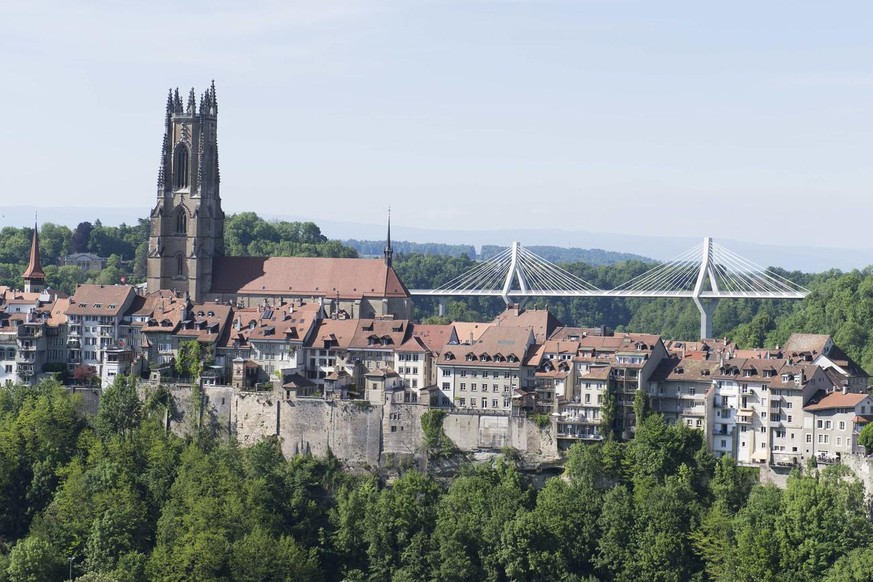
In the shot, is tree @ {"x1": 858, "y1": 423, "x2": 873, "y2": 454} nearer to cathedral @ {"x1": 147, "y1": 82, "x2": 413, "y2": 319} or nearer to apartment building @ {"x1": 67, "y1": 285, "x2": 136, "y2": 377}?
cathedral @ {"x1": 147, "y1": 82, "x2": 413, "y2": 319}

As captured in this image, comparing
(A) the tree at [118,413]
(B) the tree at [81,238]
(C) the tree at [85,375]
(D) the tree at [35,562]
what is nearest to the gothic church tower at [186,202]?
(C) the tree at [85,375]

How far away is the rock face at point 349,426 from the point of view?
78.3 meters

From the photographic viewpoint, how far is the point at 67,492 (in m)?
79.1

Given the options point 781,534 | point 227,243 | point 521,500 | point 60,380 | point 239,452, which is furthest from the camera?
point 227,243

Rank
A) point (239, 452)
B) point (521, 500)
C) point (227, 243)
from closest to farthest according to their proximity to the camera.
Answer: point (521, 500) → point (239, 452) → point (227, 243)

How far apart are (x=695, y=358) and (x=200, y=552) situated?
22.9m

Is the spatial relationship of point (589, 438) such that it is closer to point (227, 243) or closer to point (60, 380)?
point (60, 380)

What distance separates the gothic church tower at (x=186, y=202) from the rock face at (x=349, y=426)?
16.3 m

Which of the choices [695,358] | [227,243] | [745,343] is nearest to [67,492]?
[695,358]

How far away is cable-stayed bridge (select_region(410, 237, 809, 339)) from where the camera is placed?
4990 inches

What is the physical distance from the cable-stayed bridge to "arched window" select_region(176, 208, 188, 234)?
1231 inches

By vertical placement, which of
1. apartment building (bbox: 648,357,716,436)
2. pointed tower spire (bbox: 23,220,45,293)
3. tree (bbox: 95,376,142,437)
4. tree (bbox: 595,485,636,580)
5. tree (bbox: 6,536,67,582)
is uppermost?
pointed tower spire (bbox: 23,220,45,293)

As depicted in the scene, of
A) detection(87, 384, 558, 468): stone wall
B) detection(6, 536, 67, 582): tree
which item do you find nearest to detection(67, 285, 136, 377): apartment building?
detection(87, 384, 558, 468): stone wall

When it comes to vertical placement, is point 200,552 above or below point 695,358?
below
